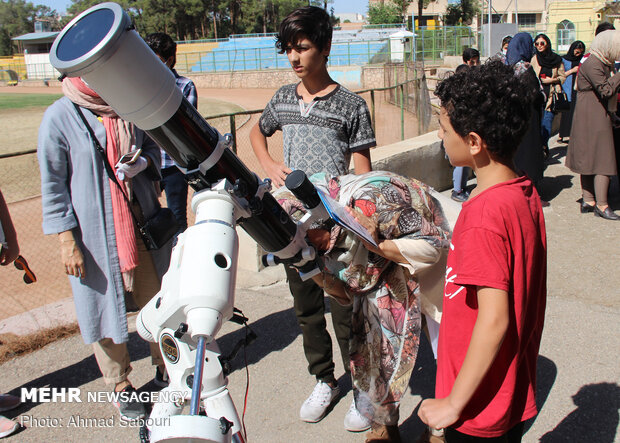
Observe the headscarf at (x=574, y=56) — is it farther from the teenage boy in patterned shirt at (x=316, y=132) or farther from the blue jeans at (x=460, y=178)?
the teenage boy in patterned shirt at (x=316, y=132)

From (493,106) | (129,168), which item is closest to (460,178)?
(129,168)

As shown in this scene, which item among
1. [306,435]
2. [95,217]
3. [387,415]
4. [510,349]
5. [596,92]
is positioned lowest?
[306,435]

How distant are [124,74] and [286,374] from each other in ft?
8.48

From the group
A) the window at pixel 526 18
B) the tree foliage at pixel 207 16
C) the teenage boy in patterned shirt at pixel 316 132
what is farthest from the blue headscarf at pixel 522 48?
the window at pixel 526 18

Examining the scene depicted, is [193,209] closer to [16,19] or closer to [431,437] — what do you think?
[431,437]

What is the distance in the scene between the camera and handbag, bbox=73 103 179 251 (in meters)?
2.93

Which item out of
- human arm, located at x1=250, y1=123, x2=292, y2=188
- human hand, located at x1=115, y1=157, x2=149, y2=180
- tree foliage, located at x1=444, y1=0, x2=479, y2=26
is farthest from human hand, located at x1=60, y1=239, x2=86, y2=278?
tree foliage, located at x1=444, y1=0, x2=479, y2=26

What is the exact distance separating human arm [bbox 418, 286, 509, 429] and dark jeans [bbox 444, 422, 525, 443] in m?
0.25

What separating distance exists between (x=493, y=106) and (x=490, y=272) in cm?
50

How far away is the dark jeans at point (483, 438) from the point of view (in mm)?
1775

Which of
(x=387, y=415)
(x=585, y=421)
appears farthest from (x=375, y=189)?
(x=585, y=421)

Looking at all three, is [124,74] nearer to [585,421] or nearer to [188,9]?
[585,421]

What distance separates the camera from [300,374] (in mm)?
3545

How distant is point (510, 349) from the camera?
1699mm
